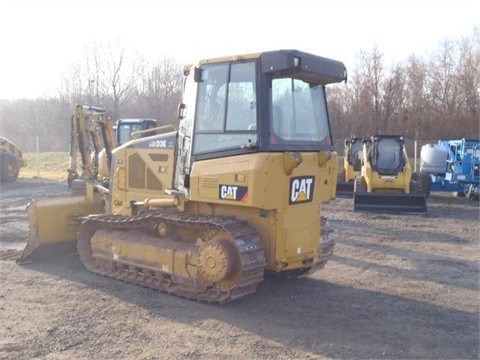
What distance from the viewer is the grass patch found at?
26031mm

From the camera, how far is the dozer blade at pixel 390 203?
580 inches

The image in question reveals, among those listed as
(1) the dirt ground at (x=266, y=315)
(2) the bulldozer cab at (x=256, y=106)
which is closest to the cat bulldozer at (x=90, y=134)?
(1) the dirt ground at (x=266, y=315)

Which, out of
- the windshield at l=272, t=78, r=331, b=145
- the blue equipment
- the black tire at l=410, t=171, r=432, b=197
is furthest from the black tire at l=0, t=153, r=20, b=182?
the windshield at l=272, t=78, r=331, b=145

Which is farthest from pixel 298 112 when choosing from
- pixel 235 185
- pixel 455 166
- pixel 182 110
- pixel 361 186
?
pixel 455 166

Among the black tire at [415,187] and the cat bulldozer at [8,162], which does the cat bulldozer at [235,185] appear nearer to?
the black tire at [415,187]

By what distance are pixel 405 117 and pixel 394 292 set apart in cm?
2949

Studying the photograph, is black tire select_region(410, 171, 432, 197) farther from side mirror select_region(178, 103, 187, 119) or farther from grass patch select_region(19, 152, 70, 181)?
grass patch select_region(19, 152, 70, 181)

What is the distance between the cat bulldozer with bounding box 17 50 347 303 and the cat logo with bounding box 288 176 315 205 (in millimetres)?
A: 12

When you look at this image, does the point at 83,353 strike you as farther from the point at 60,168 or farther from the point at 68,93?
the point at 68,93

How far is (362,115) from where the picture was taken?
116 feet

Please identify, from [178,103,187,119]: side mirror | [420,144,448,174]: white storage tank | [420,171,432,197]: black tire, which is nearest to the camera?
[178,103,187,119]: side mirror

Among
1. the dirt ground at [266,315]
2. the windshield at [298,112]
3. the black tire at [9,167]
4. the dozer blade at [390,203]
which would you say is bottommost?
the dirt ground at [266,315]

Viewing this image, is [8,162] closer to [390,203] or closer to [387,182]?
[387,182]

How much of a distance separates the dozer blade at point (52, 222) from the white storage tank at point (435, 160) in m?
14.2
